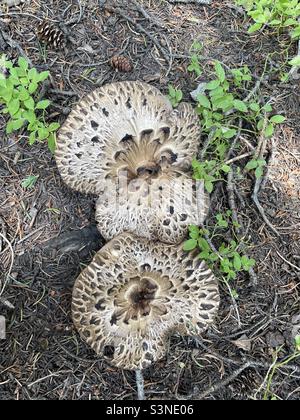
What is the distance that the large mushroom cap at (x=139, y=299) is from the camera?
3.57m

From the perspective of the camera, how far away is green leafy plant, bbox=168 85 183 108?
4105mm

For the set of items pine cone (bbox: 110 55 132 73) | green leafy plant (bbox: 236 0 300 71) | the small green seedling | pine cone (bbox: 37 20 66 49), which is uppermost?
green leafy plant (bbox: 236 0 300 71)

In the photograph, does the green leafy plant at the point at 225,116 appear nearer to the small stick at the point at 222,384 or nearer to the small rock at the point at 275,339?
the small rock at the point at 275,339

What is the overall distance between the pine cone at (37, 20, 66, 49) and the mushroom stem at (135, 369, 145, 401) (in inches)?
110

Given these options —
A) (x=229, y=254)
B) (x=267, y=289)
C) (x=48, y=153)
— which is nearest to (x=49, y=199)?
(x=48, y=153)

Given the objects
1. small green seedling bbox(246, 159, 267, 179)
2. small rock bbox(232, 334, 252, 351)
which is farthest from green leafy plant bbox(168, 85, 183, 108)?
small rock bbox(232, 334, 252, 351)

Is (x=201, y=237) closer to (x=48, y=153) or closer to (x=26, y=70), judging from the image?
(x=48, y=153)

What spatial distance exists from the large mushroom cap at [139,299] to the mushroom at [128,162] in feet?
0.65

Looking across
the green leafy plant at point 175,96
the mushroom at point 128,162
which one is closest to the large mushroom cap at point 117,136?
the mushroom at point 128,162

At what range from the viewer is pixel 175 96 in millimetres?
4137

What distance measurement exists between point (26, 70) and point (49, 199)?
3.45 ft

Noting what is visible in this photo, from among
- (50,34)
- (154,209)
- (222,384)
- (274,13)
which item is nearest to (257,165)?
(154,209)

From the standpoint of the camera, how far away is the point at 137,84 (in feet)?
12.5

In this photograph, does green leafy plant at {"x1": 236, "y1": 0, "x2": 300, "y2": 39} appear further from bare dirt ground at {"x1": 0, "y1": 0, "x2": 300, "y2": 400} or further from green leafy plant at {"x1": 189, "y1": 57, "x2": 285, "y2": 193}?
green leafy plant at {"x1": 189, "y1": 57, "x2": 285, "y2": 193}
